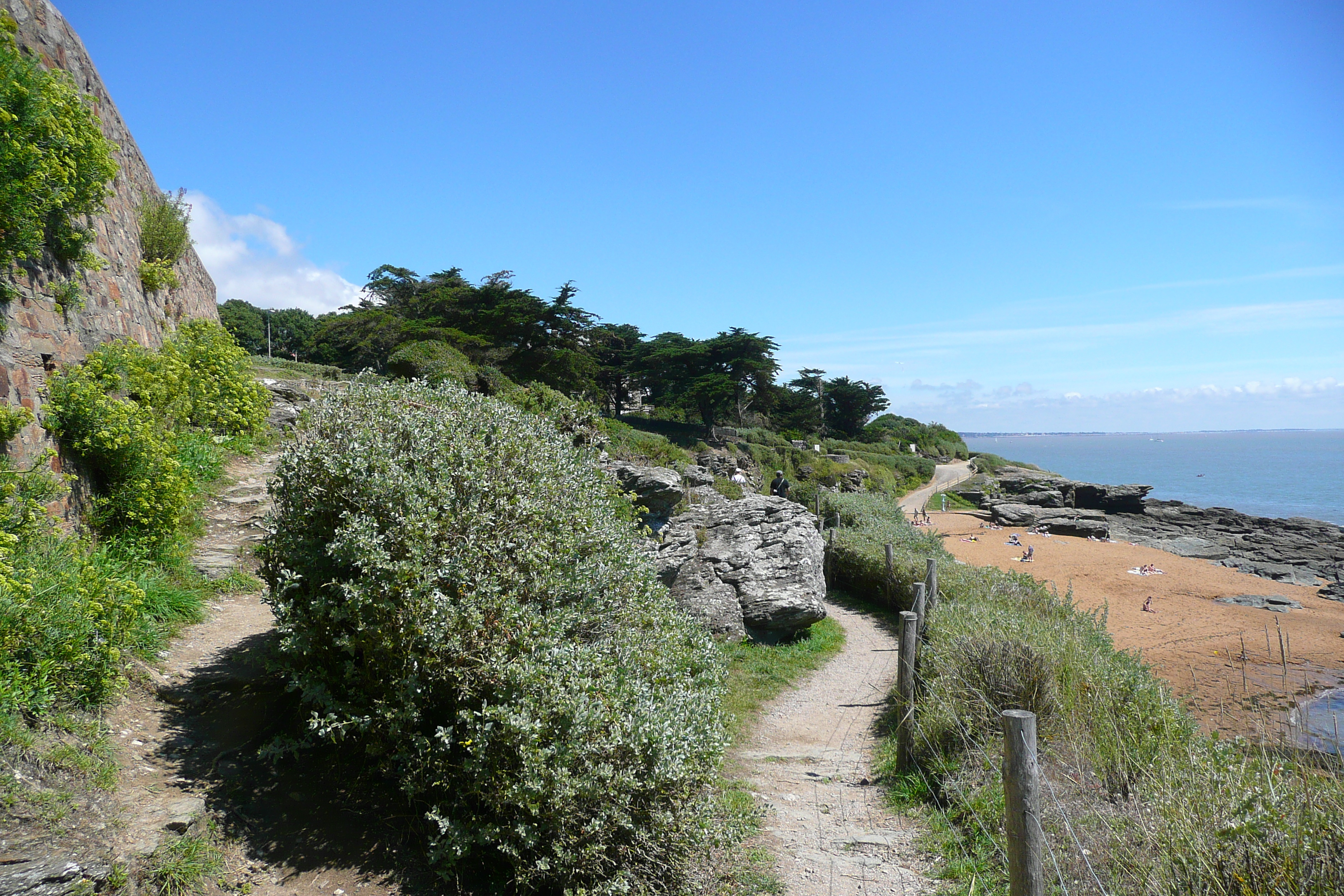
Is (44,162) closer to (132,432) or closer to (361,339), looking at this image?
(132,432)

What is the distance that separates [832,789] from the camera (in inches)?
216

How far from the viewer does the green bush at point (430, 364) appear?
15.9 meters

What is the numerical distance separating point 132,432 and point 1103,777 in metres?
7.33

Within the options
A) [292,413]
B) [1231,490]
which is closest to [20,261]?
[292,413]

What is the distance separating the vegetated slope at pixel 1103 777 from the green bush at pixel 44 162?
7073 mm

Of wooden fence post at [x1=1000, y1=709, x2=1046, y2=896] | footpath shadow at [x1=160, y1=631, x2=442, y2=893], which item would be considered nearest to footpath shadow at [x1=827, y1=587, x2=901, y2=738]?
wooden fence post at [x1=1000, y1=709, x2=1046, y2=896]

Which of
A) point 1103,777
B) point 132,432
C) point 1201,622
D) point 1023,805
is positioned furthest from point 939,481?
point 132,432

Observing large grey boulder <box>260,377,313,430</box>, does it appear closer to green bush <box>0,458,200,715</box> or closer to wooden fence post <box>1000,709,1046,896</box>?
green bush <box>0,458,200,715</box>

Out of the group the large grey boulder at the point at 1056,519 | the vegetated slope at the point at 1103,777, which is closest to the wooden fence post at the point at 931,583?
the vegetated slope at the point at 1103,777

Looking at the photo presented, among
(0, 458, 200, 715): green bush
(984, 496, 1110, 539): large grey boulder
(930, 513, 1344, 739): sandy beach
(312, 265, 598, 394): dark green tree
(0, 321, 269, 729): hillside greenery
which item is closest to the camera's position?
(0, 458, 200, 715): green bush

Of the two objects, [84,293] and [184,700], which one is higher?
[84,293]

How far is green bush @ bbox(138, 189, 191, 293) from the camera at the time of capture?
853cm

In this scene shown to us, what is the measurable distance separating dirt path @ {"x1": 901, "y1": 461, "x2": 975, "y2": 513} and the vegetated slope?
30766 millimetres

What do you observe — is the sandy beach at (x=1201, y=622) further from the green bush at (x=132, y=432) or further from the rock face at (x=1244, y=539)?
the green bush at (x=132, y=432)
